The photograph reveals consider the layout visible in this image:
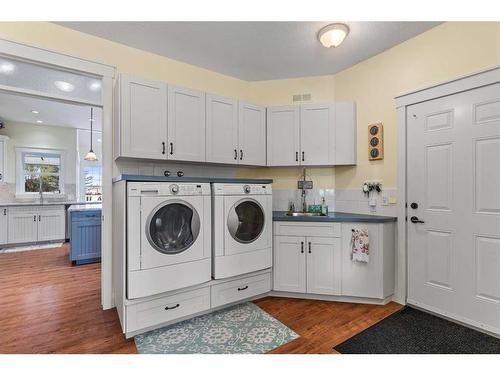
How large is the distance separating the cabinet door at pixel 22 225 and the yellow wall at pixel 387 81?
4.79 metres

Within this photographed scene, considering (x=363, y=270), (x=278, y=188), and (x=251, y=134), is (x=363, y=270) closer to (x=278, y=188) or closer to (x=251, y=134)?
(x=278, y=188)

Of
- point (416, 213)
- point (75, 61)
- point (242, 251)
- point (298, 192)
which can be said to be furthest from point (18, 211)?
point (416, 213)

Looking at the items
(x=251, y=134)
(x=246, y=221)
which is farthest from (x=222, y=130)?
(x=246, y=221)

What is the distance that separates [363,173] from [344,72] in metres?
1.27

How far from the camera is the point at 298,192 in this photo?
3248mm

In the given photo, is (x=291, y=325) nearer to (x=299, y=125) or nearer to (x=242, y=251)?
(x=242, y=251)

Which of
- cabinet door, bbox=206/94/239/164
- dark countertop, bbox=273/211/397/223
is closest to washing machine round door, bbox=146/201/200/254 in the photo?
cabinet door, bbox=206/94/239/164

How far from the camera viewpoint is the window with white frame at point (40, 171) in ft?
17.9

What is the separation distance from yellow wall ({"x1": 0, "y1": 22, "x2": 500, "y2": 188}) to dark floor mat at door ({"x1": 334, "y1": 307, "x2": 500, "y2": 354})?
4.28 feet

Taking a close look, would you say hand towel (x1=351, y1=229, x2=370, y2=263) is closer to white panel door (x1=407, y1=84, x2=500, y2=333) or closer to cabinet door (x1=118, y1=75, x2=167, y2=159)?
white panel door (x1=407, y1=84, x2=500, y2=333)

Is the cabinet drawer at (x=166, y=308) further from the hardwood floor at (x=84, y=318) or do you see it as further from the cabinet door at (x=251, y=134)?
the cabinet door at (x=251, y=134)

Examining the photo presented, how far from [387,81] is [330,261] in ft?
6.55

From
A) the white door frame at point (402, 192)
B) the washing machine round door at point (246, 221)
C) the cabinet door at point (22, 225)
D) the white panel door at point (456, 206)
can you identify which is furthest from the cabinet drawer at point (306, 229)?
the cabinet door at point (22, 225)

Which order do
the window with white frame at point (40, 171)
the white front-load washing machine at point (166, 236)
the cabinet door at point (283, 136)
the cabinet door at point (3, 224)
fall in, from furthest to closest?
the window with white frame at point (40, 171)
the cabinet door at point (3, 224)
the cabinet door at point (283, 136)
the white front-load washing machine at point (166, 236)
